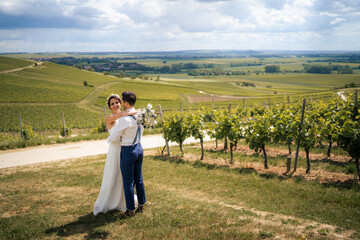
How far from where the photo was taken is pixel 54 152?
1391 cm

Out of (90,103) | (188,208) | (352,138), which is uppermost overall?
(352,138)

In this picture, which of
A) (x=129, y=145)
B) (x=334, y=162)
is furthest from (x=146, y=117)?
(x=334, y=162)

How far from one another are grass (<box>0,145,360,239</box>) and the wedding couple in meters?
0.30

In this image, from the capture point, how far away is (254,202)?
6520mm

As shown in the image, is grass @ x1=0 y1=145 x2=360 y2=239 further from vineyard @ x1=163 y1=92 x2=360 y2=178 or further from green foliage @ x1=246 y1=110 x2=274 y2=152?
vineyard @ x1=163 y1=92 x2=360 y2=178

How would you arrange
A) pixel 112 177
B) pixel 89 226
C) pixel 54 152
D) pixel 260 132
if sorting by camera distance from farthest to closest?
pixel 54 152 < pixel 260 132 < pixel 112 177 < pixel 89 226

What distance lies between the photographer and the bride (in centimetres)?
536

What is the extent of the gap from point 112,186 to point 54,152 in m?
10.1

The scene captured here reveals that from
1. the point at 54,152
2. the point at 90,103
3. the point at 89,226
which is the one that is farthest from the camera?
the point at 90,103

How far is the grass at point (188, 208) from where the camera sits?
16.1 feet

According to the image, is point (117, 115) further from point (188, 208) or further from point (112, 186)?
point (188, 208)

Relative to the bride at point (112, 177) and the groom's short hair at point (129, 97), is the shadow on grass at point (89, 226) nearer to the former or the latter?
the bride at point (112, 177)

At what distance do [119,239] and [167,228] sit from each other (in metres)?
0.97

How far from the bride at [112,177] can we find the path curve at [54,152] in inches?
321
